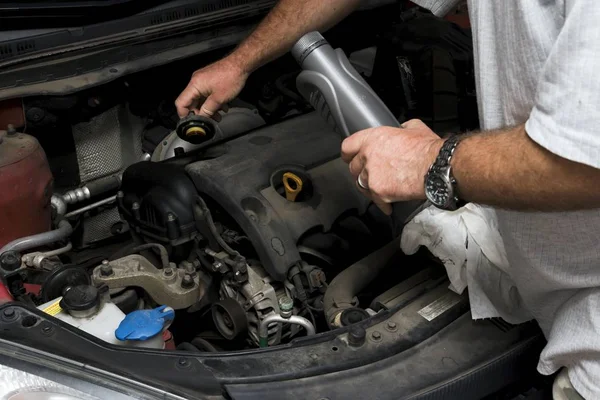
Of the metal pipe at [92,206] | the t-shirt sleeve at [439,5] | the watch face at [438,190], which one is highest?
the t-shirt sleeve at [439,5]

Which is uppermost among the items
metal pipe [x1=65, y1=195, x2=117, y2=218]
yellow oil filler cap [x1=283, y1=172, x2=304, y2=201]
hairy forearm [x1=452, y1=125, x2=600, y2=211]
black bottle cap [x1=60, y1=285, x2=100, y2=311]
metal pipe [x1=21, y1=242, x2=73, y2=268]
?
hairy forearm [x1=452, y1=125, x2=600, y2=211]

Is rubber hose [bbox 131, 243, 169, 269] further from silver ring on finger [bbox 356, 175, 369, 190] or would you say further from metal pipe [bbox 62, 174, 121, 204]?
silver ring on finger [bbox 356, 175, 369, 190]

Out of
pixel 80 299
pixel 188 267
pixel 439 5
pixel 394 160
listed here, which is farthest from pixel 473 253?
pixel 80 299

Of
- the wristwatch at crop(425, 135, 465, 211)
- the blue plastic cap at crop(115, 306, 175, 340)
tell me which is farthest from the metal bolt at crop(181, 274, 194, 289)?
the wristwatch at crop(425, 135, 465, 211)

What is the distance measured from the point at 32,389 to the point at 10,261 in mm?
431

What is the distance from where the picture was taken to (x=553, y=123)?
0.81 m

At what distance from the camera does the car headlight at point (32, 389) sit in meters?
0.86

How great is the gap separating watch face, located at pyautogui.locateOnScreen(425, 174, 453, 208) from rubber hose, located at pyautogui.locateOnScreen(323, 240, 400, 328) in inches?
15.0

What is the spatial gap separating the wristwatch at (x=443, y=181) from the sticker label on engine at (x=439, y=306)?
318mm

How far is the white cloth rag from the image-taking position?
47.8 inches

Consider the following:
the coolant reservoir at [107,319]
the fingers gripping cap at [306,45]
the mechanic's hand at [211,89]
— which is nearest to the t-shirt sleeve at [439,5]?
the fingers gripping cap at [306,45]

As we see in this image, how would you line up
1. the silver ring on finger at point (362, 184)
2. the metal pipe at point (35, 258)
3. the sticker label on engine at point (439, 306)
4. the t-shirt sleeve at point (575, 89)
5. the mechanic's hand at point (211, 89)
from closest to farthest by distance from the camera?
the t-shirt sleeve at point (575, 89)
the silver ring on finger at point (362, 184)
the sticker label on engine at point (439, 306)
the metal pipe at point (35, 258)
the mechanic's hand at point (211, 89)

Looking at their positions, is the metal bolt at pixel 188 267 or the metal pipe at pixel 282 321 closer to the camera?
the metal pipe at pixel 282 321

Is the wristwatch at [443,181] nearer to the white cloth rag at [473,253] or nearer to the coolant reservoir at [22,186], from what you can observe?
the white cloth rag at [473,253]
